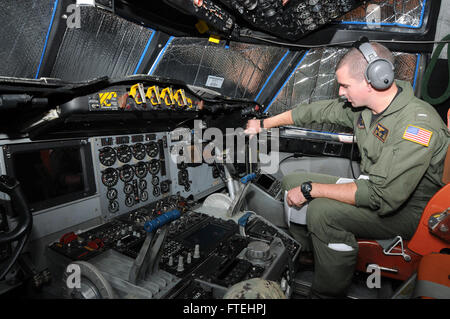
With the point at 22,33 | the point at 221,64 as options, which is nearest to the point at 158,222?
the point at 22,33

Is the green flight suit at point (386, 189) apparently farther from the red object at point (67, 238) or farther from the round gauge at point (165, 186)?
the red object at point (67, 238)

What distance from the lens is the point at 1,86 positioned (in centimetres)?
105

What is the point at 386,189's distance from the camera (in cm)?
144

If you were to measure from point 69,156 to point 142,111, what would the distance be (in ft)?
1.82

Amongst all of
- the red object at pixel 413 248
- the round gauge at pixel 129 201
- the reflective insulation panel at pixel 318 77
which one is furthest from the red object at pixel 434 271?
the reflective insulation panel at pixel 318 77

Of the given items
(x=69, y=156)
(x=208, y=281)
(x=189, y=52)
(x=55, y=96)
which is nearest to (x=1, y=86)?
(x=55, y=96)

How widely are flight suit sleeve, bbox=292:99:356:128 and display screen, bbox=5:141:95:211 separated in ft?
5.64

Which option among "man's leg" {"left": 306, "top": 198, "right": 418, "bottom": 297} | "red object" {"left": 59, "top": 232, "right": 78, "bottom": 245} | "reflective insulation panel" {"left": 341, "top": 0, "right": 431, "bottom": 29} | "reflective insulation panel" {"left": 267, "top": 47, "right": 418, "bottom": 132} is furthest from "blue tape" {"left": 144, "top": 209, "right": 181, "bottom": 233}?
"reflective insulation panel" {"left": 341, "top": 0, "right": 431, "bottom": 29}

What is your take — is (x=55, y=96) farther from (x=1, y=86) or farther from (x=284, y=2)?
(x=284, y=2)

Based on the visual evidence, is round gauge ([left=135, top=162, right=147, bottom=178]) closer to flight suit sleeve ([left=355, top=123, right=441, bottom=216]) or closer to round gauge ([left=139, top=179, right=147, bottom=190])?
round gauge ([left=139, top=179, right=147, bottom=190])

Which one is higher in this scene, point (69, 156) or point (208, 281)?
point (69, 156)

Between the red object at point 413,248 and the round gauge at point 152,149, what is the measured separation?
170 centimetres

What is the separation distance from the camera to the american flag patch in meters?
1.38

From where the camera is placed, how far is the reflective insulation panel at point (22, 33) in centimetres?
138
